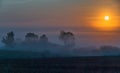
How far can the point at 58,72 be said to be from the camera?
2761 centimetres

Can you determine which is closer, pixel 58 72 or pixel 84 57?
pixel 58 72

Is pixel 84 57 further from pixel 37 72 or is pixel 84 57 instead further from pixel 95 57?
pixel 37 72

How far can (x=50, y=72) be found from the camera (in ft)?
88.7

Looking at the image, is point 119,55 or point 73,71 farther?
point 119,55

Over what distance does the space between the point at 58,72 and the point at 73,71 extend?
36.8 inches

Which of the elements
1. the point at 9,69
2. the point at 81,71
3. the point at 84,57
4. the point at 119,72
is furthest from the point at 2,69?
the point at 84,57

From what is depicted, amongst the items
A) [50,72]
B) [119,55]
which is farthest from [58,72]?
[119,55]

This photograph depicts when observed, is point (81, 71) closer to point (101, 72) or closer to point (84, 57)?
point (101, 72)

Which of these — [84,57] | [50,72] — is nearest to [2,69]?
[50,72]

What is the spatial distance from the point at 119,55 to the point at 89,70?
21538 millimetres

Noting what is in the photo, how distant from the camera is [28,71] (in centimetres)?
2834

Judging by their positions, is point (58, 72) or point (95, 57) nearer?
point (58, 72)

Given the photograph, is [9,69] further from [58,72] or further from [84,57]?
[84,57]

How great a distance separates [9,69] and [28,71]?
5.15ft
